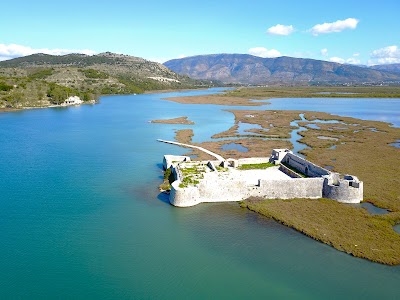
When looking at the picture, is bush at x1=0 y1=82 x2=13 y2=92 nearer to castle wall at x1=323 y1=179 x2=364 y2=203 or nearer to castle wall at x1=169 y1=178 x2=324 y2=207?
castle wall at x1=169 y1=178 x2=324 y2=207

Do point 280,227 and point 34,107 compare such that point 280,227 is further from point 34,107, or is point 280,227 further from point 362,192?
point 34,107

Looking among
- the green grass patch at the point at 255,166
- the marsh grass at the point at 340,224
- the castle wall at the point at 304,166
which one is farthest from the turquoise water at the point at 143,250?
the castle wall at the point at 304,166

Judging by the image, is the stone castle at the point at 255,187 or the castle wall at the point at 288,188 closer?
the stone castle at the point at 255,187

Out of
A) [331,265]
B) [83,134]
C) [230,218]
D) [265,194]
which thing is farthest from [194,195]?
[83,134]

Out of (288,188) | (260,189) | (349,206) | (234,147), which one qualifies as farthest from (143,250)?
(234,147)

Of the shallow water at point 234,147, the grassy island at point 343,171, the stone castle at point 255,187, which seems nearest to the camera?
the grassy island at point 343,171

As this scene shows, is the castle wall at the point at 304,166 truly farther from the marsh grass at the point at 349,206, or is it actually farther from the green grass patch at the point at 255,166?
the marsh grass at the point at 349,206

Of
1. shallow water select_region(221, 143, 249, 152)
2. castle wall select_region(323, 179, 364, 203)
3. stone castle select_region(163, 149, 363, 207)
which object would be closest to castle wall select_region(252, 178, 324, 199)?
stone castle select_region(163, 149, 363, 207)
